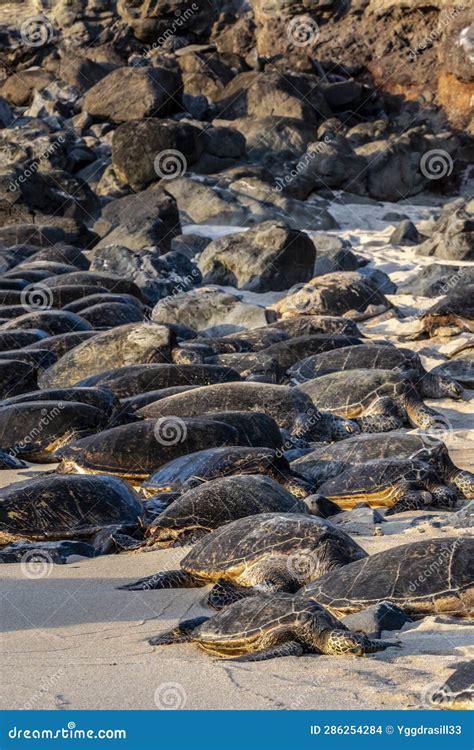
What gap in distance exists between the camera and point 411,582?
4707 millimetres

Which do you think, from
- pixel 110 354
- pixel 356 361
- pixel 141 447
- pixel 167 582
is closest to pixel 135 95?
pixel 110 354

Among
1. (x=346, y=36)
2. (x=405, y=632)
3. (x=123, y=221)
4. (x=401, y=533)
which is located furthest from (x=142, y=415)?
(x=346, y=36)

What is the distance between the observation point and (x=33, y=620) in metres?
4.95

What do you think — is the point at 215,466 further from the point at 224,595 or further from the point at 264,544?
the point at 224,595

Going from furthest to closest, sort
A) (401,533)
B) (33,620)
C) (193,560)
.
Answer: (401,533) → (193,560) → (33,620)

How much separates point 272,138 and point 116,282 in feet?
38.2

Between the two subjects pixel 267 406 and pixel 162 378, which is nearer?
pixel 267 406

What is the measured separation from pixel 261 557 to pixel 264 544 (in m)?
0.08

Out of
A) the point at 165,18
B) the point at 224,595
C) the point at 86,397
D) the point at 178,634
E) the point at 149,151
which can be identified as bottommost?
the point at 86,397

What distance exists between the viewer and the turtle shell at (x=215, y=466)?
7270mm

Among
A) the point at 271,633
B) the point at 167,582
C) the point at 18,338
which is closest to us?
the point at 271,633

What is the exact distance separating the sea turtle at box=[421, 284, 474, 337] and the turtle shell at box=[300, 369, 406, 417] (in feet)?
9.19

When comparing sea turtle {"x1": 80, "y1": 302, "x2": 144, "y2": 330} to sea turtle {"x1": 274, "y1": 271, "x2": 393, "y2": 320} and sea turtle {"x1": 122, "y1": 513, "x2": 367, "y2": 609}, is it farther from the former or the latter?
sea turtle {"x1": 122, "y1": 513, "x2": 367, "y2": 609}

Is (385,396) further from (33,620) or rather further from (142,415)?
(33,620)
